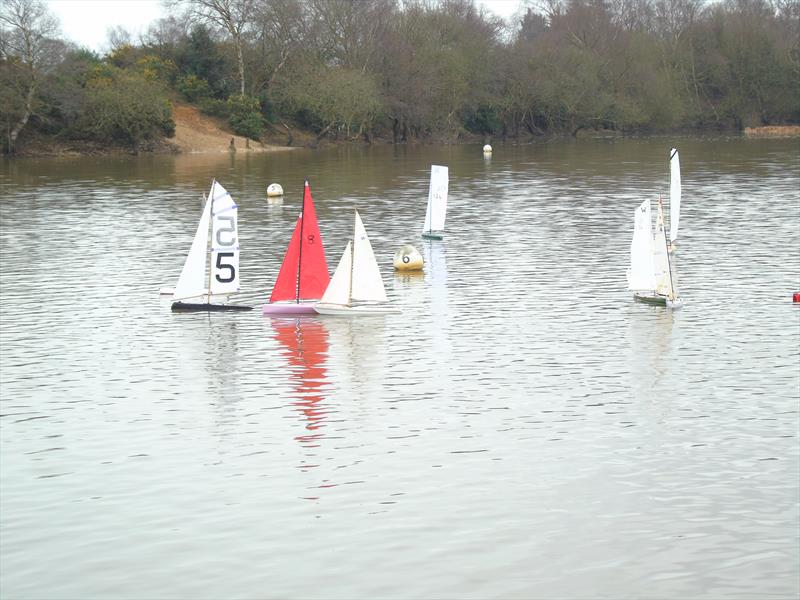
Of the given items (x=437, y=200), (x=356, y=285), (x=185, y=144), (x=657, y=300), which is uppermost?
(x=185, y=144)

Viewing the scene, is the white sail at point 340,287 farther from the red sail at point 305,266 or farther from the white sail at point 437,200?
the white sail at point 437,200

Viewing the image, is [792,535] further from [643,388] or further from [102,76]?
[102,76]

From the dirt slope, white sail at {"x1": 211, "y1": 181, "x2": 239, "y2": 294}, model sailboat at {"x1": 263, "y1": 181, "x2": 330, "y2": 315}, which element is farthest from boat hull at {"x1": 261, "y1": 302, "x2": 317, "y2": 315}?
the dirt slope

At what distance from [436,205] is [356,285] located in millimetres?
18352

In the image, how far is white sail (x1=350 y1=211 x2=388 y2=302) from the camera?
120 ft

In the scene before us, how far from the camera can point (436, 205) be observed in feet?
180

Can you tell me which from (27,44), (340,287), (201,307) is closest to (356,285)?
(340,287)

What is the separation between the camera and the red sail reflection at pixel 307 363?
25.9m

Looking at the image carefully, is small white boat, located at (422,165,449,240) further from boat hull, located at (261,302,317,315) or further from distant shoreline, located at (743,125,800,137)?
distant shoreline, located at (743,125,800,137)

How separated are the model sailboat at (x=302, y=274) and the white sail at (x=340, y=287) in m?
0.62

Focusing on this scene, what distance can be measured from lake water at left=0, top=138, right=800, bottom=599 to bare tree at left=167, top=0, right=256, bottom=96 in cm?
8035

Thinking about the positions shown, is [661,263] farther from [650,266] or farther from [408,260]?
[408,260]

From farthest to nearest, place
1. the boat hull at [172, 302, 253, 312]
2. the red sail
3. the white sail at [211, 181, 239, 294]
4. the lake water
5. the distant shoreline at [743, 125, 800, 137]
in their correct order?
the distant shoreline at [743, 125, 800, 137] < the boat hull at [172, 302, 253, 312] < the white sail at [211, 181, 239, 294] < the red sail < the lake water

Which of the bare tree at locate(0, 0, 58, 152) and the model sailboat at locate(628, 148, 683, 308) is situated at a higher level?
the bare tree at locate(0, 0, 58, 152)
